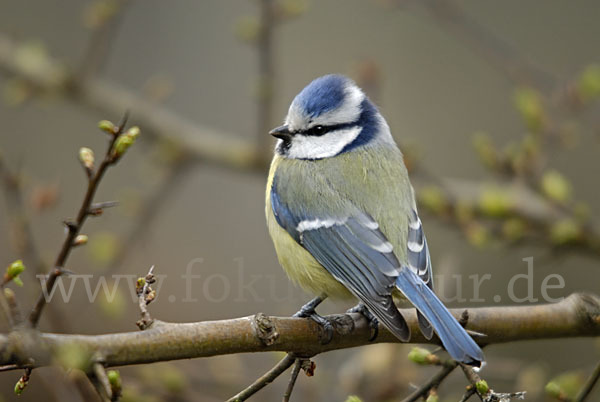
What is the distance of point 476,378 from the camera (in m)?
1.74

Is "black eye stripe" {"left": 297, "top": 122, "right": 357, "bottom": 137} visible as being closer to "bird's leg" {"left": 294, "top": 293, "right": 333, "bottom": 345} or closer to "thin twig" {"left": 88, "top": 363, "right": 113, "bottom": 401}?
"bird's leg" {"left": 294, "top": 293, "right": 333, "bottom": 345}

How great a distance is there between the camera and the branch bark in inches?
54.4

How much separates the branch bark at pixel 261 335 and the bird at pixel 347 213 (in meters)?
0.11

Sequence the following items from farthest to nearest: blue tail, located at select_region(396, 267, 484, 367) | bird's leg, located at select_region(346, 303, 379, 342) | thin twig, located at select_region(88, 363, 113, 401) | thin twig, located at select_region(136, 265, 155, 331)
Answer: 1. bird's leg, located at select_region(346, 303, 379, 342)
2. blue tail, located at select_region(396, 267, 484, 367)
3. thin twig, located at select_region(136, 265, 155, 331)
4. thin twig, located at select_region(88, 363, 113, 401)

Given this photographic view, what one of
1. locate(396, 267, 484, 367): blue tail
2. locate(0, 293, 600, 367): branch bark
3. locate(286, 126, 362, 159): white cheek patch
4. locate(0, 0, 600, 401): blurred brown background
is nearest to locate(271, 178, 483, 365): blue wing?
locate(396, 267, 484, 367): blue tail

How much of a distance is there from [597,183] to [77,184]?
4.39 m

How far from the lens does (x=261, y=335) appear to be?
5.70 ft

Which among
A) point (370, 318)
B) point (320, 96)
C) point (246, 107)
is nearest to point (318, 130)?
point (320, 96)

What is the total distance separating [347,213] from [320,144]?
0.41 m

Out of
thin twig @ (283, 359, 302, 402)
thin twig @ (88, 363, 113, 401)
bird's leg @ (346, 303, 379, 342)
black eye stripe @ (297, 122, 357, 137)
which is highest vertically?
black eye stripe @ (297, 122, 357, 137)

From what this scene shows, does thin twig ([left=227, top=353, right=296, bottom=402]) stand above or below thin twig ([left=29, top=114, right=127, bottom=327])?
below

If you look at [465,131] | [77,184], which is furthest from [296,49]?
[77,184]

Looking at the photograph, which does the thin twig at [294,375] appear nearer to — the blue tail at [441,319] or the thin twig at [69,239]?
the blue tail at [441,319]

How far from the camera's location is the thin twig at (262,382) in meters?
1.66
